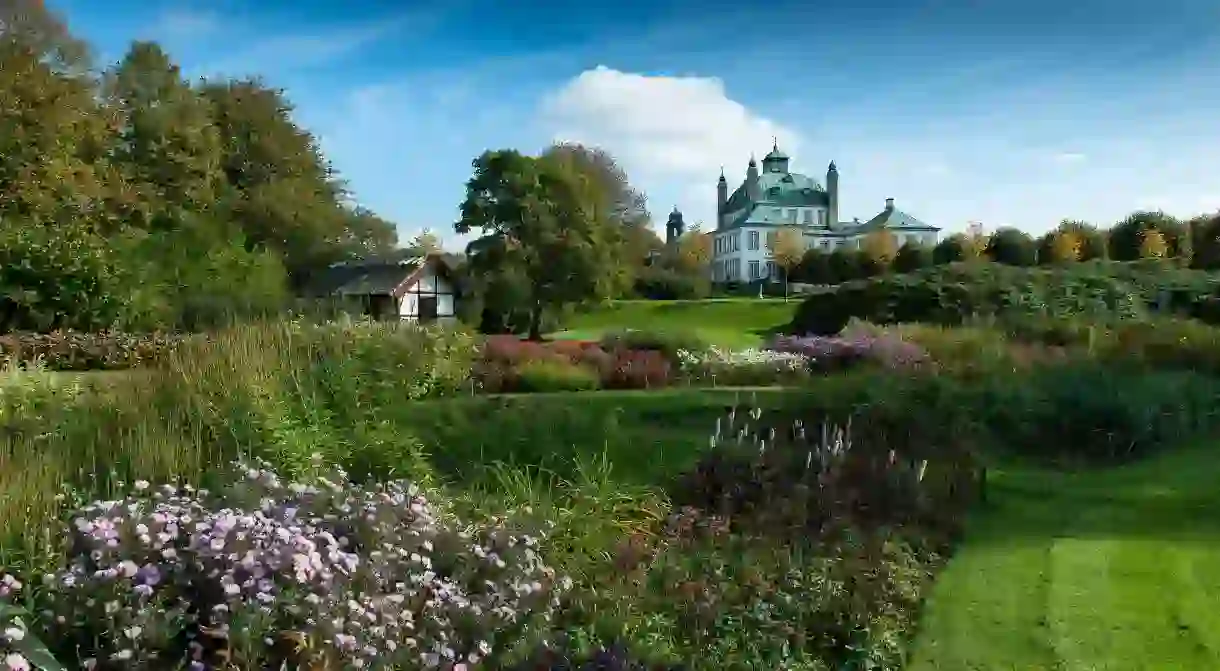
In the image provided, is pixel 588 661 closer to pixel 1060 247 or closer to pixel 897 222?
pixel 1060 247

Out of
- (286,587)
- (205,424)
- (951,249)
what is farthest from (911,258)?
(286,587)

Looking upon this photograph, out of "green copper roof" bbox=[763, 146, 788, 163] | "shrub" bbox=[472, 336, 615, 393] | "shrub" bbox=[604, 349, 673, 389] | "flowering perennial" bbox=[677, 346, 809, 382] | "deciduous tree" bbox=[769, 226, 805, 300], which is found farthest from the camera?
"green copper roof" bbox=[763, 146, 788, 163]

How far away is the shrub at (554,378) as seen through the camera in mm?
13359

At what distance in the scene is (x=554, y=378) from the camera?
1344cm

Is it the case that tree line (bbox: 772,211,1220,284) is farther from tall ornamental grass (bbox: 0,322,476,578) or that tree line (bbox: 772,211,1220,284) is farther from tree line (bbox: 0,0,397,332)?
tall ornamental grass (bbox: 0,322,476,578)

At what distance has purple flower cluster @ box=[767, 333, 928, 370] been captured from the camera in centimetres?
1232

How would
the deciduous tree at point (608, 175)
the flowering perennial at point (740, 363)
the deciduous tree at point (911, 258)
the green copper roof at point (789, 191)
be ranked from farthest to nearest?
the green copper roof at point (789, 191), the deciduous tree at point (911, 258), the deciduous tree at point (608, 175), the flowering perennial at point (740, 363)

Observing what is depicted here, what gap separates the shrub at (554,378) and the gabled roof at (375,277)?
17.1m

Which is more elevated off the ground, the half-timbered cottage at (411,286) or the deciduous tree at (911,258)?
the deciduous tree at (911,258)

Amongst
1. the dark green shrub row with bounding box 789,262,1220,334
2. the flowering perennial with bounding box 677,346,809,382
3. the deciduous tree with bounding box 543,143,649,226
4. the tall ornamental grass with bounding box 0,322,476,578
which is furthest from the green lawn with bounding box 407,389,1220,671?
the deciduous tree with bounding box 543,143,649,226

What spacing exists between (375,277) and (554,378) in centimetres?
2093

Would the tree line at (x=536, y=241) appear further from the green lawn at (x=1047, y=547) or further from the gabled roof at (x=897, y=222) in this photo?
the gabled roof at (x=897, y=222)

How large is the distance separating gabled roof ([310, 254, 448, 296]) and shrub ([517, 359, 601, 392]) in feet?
56.2

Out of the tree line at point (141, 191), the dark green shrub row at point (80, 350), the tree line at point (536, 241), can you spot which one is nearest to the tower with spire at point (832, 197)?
the tree line at point (141, 191)
